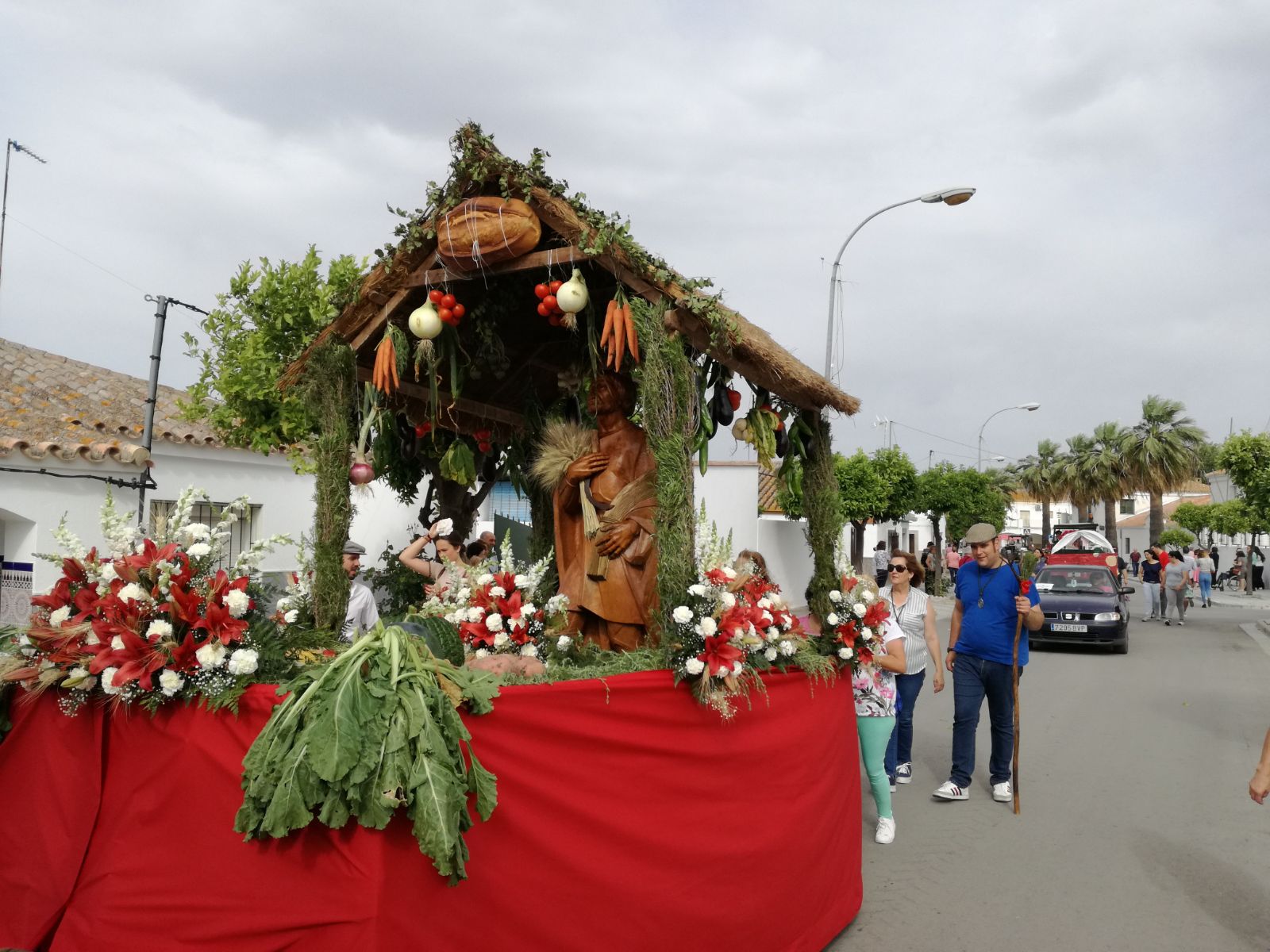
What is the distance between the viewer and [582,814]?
3.22 metres

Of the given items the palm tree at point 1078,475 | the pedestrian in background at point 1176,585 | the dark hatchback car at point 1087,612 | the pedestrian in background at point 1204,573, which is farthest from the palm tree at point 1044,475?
the dark hatchback car at point 1087,612

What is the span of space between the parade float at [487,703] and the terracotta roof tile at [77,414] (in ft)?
23.0

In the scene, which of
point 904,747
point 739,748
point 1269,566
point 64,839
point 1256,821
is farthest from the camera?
point 1269,566

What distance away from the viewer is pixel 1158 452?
3878 centimetres

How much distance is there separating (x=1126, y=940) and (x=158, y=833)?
4145mm

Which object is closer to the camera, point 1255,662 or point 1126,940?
point 1126,940

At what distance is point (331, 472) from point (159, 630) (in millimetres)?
1473

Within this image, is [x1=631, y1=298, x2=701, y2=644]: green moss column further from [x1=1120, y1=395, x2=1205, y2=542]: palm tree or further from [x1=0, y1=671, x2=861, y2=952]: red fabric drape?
[x1=1120, y1=395, x2=1205, y2=542]: palm tree

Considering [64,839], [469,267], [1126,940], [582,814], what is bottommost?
[1126,940]

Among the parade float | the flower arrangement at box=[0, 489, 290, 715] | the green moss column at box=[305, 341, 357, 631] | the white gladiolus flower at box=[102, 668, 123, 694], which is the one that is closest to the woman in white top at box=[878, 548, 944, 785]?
the parade float

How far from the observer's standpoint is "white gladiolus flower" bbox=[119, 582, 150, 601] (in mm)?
3433

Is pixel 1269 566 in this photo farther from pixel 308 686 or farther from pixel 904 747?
pixel 308 686

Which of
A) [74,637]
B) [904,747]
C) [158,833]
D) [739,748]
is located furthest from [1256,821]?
[74,637]

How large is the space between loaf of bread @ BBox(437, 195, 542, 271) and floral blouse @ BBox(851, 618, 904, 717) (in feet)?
9.93
